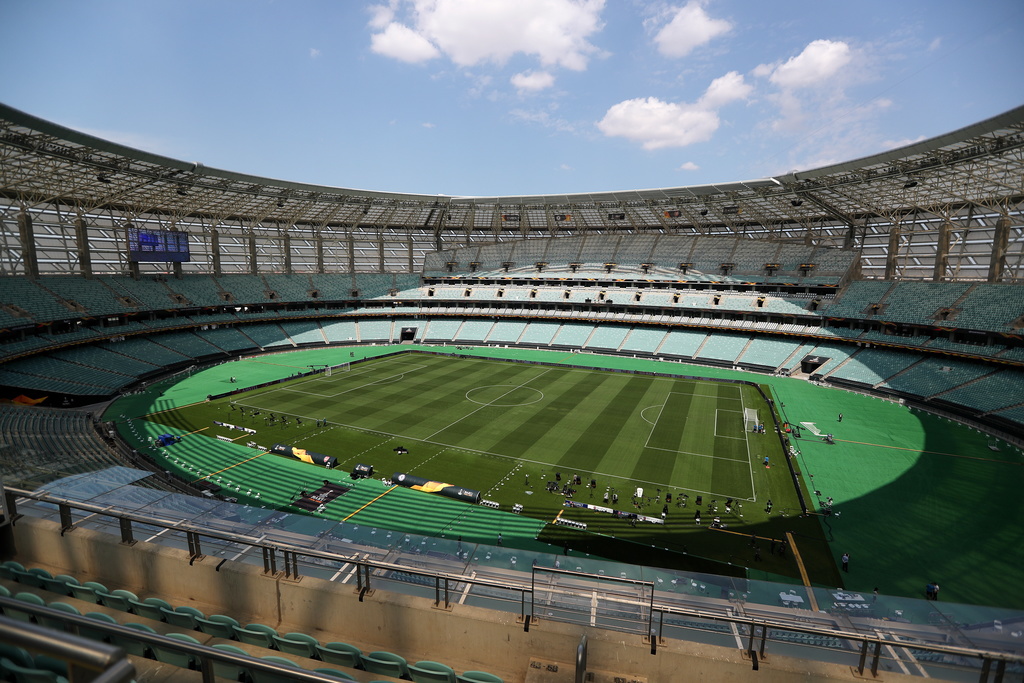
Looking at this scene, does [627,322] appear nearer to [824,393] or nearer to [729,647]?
[824,393]

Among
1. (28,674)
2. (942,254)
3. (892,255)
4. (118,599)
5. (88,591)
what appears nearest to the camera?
(28,674)

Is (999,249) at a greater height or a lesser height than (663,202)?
lesser

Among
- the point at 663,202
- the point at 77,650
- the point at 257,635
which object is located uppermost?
the point at 663,202

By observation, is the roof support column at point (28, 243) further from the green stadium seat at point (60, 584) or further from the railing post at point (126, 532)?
the green stadium seat at point (60, 584)

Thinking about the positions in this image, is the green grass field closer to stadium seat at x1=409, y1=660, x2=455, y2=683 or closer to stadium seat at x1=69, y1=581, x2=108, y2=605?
stadium seat at x1=409, y1=660, x2=455, y2=683

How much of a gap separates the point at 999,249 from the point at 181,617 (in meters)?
67.6

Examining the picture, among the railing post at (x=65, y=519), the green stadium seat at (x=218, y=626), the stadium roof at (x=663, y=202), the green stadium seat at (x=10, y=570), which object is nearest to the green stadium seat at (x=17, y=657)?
the green stadium seat at (x=218, y=626)

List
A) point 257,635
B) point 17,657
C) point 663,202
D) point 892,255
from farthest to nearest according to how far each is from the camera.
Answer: point 663,202
point 892,255
point 257,635
point 17,657

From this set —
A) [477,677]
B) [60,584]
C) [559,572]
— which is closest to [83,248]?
[60,584]

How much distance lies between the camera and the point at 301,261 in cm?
7994

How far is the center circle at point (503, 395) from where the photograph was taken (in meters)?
42.8

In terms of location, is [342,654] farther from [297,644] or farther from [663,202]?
[663,202]

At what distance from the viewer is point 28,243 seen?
160ft

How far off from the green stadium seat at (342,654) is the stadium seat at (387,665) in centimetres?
12
